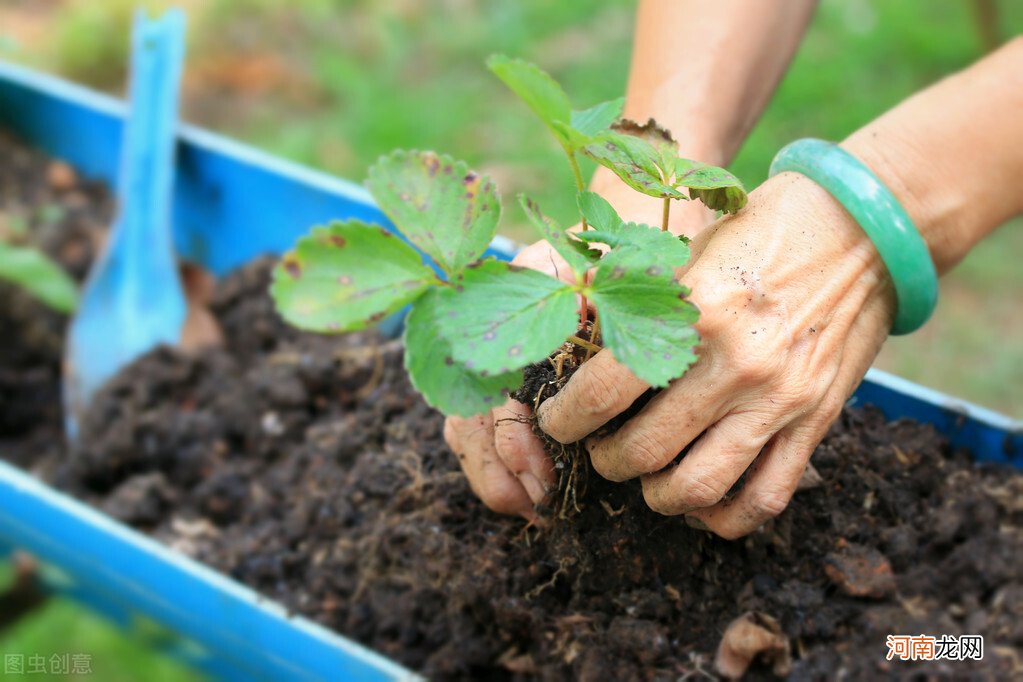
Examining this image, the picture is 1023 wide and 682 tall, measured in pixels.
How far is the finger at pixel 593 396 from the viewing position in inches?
36.8

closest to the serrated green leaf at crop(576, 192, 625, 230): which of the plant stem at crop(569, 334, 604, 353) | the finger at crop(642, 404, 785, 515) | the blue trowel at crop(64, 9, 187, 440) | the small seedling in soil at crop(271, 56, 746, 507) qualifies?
the small seedling in soil at crop(271, 56, 746, 507)

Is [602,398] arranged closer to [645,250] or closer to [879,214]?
[645,250]

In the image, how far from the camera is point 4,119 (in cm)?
231

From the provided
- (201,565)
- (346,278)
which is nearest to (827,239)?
(346,278)

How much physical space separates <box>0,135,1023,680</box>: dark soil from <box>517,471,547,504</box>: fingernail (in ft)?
0.13

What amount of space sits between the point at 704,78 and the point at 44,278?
1231 millimetres

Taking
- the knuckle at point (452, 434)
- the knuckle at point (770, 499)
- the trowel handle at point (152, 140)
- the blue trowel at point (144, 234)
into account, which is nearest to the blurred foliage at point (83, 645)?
the blue trowel at point (144, 234)

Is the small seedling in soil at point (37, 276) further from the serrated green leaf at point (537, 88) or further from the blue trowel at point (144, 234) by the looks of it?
the serrated green leaf at point (537, 88)

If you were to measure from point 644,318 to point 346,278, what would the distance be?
248mm

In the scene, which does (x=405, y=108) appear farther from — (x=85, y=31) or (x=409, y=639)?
(x=409, y=639)

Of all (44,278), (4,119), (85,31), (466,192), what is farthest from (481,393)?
(85,31)

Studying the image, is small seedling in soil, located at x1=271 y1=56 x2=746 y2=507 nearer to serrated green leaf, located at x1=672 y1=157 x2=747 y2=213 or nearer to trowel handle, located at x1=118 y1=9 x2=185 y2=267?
serrated green leaf, located at x1=672 y1=157 x2=747 y2=213

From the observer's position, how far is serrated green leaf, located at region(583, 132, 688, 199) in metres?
0.92

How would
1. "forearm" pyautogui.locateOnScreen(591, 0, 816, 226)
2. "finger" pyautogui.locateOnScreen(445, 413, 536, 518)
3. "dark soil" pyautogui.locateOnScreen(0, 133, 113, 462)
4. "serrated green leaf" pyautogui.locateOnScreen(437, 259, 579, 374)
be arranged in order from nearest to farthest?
"serrated green leaf" pyautogui.locateOnScreen(437, 259, 579, 374) → "finger" pyautogui.locateOnScreen(445, 413, 536, 518) → "forearm" pyautogui.locateOnScreen(591, 0, 816, 226) → "dark soil" pyautogui.locateOnScreen(0, 133, 113, 462)
